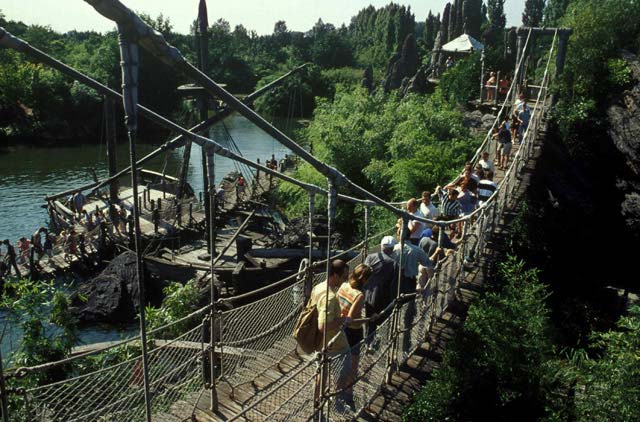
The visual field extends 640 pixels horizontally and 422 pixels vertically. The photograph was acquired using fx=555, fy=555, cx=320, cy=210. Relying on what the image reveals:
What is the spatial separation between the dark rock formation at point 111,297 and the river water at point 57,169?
361mm

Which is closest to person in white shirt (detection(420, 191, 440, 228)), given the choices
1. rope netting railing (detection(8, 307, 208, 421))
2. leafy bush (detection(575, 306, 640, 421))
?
leafy bush (detection(575, 306, 640, 421))

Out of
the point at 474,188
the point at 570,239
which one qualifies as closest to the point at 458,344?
the point at 474,188

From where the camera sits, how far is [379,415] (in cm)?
500

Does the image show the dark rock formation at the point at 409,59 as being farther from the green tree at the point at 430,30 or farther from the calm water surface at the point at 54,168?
the green tree at the point at 430,30

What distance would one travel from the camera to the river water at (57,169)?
20969mm

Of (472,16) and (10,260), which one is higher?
(472,16)

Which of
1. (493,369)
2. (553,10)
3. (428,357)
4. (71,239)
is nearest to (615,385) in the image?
(493,369)

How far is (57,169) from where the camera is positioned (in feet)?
101

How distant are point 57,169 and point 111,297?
20071 millimetres

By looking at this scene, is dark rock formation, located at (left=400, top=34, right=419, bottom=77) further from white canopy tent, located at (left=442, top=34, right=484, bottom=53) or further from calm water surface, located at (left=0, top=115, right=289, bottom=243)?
calm water surface, located at (left=0, top=115, right=289, bottom=243)

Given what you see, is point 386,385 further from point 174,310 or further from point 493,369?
point 174,310

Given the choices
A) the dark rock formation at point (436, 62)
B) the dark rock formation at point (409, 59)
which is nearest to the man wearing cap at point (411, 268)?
the dark rock formation at point (436, 62)

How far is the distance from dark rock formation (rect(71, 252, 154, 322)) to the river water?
0.36 metres

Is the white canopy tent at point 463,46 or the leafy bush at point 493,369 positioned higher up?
the white canopy tent at point 463,46
